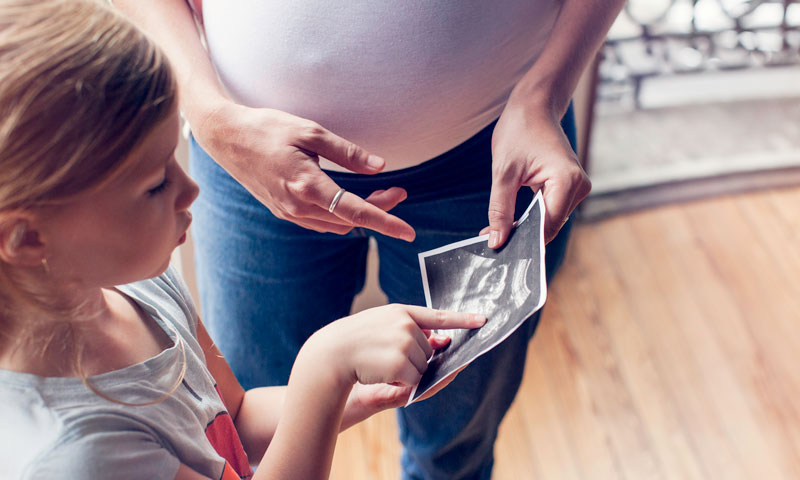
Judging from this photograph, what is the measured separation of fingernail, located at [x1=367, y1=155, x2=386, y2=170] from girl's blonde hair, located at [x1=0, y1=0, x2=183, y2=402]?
0.25 meters

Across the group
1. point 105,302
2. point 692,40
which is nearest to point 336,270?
point 105,302

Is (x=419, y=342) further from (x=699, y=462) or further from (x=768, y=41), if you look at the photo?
(x=768, y=41)

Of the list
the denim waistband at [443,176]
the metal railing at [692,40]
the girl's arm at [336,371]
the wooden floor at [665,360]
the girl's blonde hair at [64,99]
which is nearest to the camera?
the girl's blonde hair at [64,99]

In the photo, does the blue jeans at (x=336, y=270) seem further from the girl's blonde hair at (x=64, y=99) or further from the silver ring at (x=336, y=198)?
the girl's blonde hair at (x=64, y=99)

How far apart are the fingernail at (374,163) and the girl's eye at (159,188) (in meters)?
0.22

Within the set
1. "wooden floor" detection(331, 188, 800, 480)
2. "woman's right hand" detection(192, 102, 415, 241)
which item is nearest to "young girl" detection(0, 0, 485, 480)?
"woman's right hand" detection(192, 102, 415, 241)

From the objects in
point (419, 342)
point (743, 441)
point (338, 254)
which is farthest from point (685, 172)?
point (419, 342)

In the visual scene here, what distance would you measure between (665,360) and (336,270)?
112cm

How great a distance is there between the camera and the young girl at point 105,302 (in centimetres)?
54

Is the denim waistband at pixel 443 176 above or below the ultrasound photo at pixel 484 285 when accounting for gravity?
above

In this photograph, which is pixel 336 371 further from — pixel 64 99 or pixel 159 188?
pixel 64 99

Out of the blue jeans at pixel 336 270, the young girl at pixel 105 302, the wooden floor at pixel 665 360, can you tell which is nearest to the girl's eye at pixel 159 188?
the young girl at pixel 105 302

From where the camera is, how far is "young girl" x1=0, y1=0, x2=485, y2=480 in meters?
0.54

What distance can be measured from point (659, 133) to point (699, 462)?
110 centimetres
